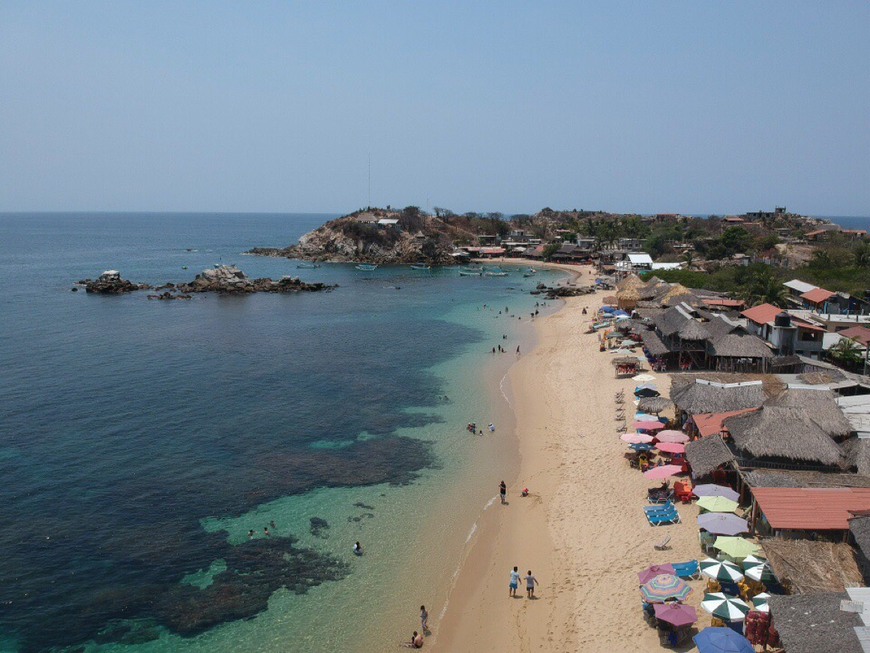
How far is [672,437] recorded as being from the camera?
1027 inches

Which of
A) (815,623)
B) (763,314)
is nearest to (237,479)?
(815,623)

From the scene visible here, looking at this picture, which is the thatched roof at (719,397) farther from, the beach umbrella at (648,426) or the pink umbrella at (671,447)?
the pink umbrella at (671,447)

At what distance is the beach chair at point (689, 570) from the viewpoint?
17.4m

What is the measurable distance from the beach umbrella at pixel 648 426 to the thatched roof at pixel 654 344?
431 inches

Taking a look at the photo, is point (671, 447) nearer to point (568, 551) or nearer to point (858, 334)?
point (568, 551)

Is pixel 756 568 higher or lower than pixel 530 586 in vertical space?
higher

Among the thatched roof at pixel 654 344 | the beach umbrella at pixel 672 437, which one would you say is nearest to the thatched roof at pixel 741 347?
the thatched roof at pixel 654 344

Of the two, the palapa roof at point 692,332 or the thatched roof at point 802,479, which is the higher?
the palapa roof at point 692,332

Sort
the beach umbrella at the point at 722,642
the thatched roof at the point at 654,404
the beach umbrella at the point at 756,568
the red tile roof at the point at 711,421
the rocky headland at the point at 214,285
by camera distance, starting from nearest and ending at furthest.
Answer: the beach umbrella at the point at 722,642 < the beach umbrella at the point at 756,568 < the red tile roof at the point at 711,421 < the thatched roof at the point at 654,404 < the rocky headland at the point at 214,285

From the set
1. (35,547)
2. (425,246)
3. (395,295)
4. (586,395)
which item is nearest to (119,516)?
(35,547)

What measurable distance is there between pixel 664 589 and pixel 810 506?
5882 mm

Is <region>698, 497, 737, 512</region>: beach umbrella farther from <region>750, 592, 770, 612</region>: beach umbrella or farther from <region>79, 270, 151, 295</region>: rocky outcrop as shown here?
<region>79, 270, 151, 295</region>: rocky outcrop

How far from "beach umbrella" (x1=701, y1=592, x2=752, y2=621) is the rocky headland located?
76.7 metres

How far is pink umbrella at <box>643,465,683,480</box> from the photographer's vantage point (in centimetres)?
2316
